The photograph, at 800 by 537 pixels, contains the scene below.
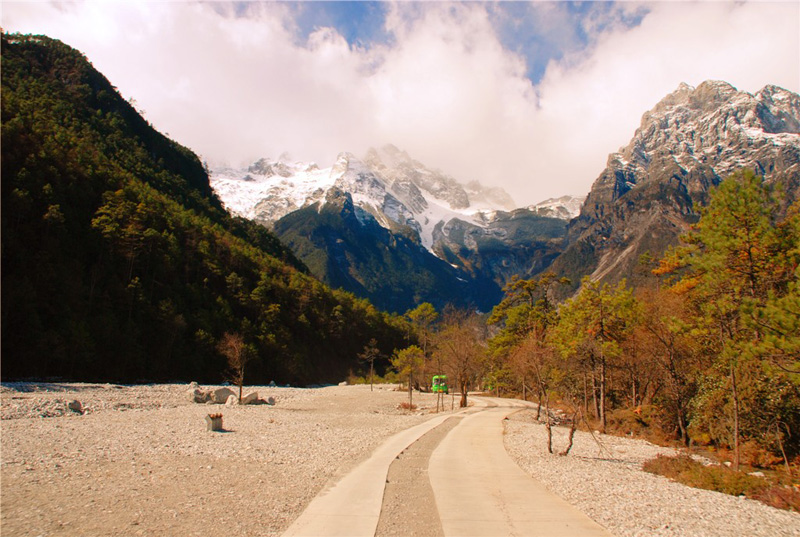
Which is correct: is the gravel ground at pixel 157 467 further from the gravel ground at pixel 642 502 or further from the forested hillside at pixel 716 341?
the forested hillside at pixel 716 341

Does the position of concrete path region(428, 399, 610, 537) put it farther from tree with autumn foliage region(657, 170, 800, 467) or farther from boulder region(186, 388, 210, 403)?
boulder region(186, 388, 210, 403)

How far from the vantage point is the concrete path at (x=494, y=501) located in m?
8.14

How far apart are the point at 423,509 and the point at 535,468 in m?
6.61

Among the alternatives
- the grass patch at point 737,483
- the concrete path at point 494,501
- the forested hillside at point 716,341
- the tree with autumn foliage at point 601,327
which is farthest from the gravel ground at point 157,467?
the tree with autumn foliage at point 601,327

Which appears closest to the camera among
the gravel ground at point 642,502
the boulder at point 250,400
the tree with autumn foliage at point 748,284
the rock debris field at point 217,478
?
the rock debris field at point 217,478

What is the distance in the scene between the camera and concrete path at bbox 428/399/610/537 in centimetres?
814

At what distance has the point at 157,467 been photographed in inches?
→ 465

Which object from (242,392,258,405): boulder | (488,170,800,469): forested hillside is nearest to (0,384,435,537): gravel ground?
(242,392,258,405): boulder

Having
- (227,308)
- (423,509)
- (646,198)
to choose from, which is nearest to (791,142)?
(646,198)

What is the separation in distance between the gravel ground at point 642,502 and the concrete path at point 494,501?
1.87ft

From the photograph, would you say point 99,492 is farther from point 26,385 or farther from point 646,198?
point 646,198

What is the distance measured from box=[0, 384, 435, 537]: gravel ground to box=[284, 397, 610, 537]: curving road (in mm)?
707

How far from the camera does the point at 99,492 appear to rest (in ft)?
30.4

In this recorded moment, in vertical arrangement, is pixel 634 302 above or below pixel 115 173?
below
